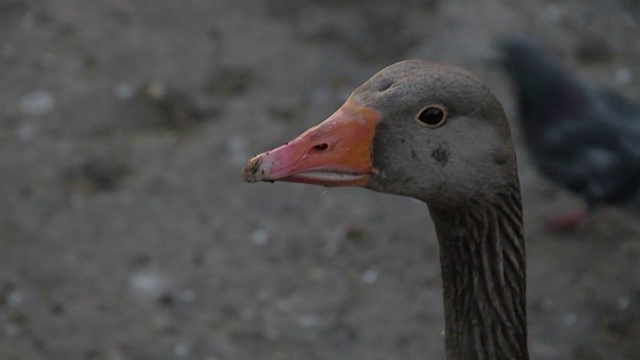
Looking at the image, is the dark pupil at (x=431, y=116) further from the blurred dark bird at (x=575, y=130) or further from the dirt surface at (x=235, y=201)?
the blurred dark bird at (x=575, y=130)

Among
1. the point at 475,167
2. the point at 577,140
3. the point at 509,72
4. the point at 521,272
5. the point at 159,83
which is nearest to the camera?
the point at 475,167

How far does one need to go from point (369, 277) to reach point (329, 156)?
277cm

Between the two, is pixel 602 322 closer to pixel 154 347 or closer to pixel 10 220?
pixel 154 347

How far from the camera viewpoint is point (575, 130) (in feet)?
20.2

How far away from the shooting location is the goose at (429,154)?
3221 mm

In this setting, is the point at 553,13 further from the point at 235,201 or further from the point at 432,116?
the point at 432,116

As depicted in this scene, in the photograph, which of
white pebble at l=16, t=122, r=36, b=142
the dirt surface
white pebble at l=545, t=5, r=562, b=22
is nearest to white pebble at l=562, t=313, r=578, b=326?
the dirt surface

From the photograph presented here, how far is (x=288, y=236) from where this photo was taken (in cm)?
615

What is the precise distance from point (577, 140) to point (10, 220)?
3.17 meters

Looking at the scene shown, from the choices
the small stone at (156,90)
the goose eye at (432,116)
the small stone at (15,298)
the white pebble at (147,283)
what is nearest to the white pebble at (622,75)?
the small stone at (156,90)

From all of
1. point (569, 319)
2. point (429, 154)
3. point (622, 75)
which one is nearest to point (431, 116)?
point (429, 154)

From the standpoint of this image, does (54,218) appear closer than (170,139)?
Yes

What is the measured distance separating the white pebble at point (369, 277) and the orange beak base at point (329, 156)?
2625mm

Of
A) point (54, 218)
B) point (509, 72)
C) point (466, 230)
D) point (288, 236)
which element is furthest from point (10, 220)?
point (466, 230)
